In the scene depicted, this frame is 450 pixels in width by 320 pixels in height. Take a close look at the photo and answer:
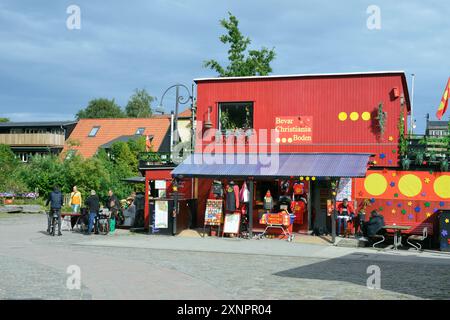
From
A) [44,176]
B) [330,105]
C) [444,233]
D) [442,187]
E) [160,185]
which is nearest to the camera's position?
[444,233]

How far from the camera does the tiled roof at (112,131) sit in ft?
174

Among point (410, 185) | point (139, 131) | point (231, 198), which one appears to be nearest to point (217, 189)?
Answer: point (231, 198)

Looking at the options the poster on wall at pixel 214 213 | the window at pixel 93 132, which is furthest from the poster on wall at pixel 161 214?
the window at pixel 93 132

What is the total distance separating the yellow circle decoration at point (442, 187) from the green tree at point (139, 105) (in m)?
60.1

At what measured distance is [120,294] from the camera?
9.12m

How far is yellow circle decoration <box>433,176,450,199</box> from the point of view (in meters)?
19.8

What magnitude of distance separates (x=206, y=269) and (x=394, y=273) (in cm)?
419

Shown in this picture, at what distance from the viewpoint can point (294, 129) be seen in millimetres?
21844

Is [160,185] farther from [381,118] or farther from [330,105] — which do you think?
[381,118]

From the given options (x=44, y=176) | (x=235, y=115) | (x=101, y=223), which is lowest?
(x=101, y=223)

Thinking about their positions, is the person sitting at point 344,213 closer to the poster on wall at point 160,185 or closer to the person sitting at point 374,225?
the person sitting at point 374,225

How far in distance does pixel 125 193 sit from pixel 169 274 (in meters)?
24.7

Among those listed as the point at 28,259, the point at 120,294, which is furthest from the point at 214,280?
the point at 28,259
